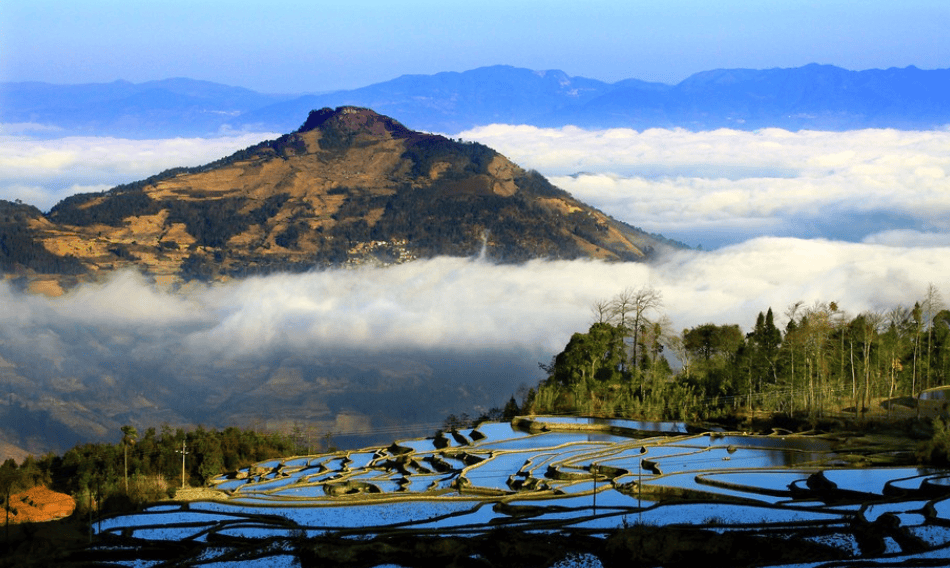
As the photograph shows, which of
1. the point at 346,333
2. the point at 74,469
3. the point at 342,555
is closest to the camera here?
the point at 342,555

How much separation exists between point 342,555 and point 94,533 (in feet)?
36.5

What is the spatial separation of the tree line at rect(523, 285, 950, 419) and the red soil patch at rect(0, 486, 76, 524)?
32.5m

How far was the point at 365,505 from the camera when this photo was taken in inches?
1875

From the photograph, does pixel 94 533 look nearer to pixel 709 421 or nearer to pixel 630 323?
pixel 709 421

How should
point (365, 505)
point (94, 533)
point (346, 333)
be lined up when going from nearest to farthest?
1. point (94, 533)
2. point (365, 505)
3. point (346, 333)

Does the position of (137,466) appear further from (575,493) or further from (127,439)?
(575,493)

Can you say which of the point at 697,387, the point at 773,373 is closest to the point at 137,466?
the point at 697,387

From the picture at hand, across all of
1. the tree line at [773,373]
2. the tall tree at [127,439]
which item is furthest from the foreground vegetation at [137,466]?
the tree line at [773,373]

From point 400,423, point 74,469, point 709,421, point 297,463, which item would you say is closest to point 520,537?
point 297,463

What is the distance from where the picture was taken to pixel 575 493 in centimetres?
4859

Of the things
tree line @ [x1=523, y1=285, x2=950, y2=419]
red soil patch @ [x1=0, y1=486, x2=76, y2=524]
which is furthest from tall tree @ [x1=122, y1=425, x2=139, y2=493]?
tree line @ [x1=523, y1=285, x2=950, y2=419]

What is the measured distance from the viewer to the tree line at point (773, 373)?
72.4 meters

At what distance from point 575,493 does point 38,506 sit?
21.8 m

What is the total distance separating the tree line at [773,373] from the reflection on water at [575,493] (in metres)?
10.1
